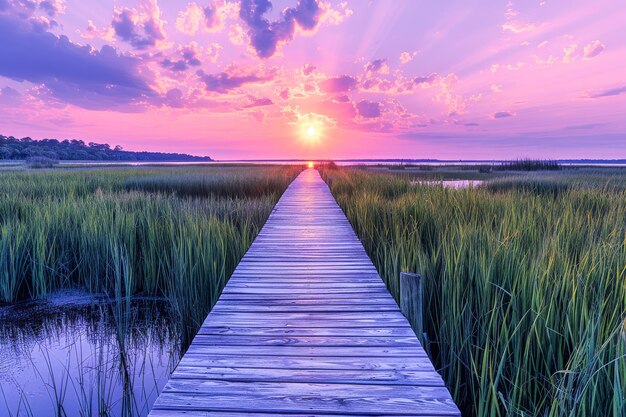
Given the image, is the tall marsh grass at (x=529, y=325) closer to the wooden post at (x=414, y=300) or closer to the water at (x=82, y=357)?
the wooden post at (x=414, y=300)

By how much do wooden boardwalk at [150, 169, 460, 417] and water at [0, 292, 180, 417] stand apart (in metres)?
0.76

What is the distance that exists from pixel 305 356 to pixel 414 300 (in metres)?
1.06

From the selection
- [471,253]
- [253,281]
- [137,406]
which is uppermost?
[471,253]

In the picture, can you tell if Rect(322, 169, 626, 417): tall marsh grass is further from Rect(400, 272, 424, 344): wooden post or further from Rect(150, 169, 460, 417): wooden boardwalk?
Rect(150, 169, 460, 417): wooden boardwalk

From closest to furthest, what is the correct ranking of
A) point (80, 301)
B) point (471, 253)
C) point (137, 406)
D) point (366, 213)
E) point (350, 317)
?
point (137, 406) < point (350, 317) < point (471, 253) < point (80, 301) < point (366, 213)

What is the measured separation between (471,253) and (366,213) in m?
3.84

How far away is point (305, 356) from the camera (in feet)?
7.75

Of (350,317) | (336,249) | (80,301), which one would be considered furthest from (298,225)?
(350,317)

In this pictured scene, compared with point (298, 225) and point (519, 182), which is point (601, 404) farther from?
point (519, 182)

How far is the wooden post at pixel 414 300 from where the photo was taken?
9.40 ft

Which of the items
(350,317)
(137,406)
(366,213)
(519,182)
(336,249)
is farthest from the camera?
(519,182)

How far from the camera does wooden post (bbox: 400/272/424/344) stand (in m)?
2.87

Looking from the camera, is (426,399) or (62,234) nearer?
(426,399)

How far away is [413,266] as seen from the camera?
3.93 meters
